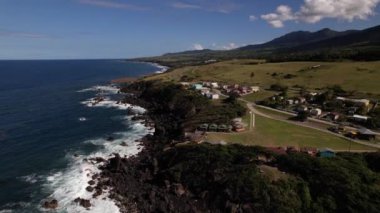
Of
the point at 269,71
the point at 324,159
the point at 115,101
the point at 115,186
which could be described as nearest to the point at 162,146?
the point at 115,186

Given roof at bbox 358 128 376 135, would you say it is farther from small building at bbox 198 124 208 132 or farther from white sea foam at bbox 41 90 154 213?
white sea foam at bbox 41 90 154 213

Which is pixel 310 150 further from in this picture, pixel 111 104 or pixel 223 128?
pixel 111 104

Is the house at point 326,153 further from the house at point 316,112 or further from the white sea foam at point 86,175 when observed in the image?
the white sea foam at point 86,175

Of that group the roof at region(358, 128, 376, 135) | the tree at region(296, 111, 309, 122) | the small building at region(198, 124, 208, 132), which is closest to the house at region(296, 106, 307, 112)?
the tree at region(296, 111, 309, 122)

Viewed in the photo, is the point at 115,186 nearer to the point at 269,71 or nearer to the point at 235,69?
the point at 269,71

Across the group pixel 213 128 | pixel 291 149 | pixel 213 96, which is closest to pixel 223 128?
pixel 213 128
